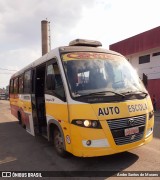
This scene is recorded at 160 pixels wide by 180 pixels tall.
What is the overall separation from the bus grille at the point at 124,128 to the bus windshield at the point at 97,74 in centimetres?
74

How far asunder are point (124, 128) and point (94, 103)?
859mm

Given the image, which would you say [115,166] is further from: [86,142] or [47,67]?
[47,67]

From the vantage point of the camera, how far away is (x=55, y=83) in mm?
6055

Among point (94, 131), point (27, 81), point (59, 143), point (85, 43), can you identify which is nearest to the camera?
point (94, 131)

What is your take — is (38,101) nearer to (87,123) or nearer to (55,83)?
(55,83)

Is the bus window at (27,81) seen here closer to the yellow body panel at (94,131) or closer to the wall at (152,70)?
the yellow body panel at (94,131)

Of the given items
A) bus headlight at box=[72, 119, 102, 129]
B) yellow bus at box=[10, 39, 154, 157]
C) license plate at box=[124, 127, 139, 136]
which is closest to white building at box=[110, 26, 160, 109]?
yellow bus at box=[10, 39, 154, 157]

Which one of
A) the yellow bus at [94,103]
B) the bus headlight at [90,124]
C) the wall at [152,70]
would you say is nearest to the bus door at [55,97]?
the yellow bus at [94,103]

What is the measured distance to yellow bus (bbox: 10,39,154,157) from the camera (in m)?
4.97

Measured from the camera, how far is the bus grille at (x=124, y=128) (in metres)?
5.02

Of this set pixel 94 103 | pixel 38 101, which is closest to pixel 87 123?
pixel 94 103

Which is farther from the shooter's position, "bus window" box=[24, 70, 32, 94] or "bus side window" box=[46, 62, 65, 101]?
"bus window" box=[24, 70, 32, 94]

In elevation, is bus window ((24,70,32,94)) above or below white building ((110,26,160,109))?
below

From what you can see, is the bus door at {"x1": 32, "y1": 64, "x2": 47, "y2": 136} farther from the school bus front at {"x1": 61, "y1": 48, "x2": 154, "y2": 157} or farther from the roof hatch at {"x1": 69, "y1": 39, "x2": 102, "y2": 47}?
the school bus front at {"x1": 61, "y1": 48, "x2": 154, "y2": 157}
